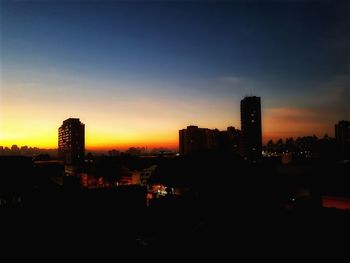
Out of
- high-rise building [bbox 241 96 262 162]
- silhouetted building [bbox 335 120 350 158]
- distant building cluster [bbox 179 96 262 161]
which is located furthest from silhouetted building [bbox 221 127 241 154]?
silhouetted building [bbox 335 120 350 158]

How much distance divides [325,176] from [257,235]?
12.8 meters

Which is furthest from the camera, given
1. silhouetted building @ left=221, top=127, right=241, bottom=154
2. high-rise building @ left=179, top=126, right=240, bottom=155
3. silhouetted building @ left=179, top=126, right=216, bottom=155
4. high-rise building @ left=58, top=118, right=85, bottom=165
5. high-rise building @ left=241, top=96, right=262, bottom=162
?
silhouetted building @ left=221, top=127, right=241, bottom=154

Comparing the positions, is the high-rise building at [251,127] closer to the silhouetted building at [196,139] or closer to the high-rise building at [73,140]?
the silhouetted building at [196,139]

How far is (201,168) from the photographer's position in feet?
74.4

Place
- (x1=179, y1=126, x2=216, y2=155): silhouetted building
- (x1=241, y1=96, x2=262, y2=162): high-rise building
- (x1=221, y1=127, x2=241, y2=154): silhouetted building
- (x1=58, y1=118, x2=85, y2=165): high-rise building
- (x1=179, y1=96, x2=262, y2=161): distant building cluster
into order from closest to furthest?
(x1=241, y1=96, x2=262, y2=162): high-rise building < (x1=58, y1=118, x2=85, y2=165): high-rise building < (x1=179, y1=96, x2=262, y2=161): distant building cluster < (x1=179, y1=126, x2=216, y2=155): silhouetted building < (x1=221, y1=127, x2=241, y2=154): silhouetted building

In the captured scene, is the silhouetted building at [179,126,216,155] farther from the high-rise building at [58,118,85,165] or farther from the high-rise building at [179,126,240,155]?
the high-rise building at [58,118,85,165]

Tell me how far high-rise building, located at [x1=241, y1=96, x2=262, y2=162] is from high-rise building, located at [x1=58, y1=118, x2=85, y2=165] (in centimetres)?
4639

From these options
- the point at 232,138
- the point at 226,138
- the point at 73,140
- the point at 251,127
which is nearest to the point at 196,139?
the point at 226,138

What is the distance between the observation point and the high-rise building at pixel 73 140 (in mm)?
82062

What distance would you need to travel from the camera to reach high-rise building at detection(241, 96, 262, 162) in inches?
3191

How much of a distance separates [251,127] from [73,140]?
5090 centimetres

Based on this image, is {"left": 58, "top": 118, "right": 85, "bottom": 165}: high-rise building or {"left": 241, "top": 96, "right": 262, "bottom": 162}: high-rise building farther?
{"left": 58, "top": 118, "right": 85, "bottom": 165}: high-rise building

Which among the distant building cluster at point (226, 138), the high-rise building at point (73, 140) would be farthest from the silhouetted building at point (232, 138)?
the high-rise building at point (73, 140)

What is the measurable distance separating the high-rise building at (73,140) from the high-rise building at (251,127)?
46.4 meters
